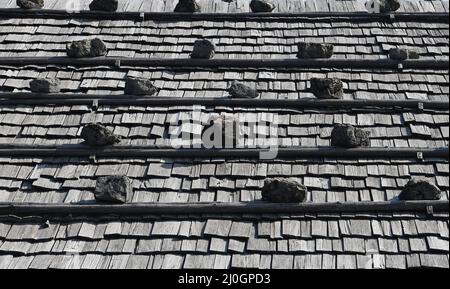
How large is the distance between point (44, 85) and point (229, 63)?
1920 mm

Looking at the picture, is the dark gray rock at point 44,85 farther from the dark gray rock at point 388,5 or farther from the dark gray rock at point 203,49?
the dark gray rock at point 388,5

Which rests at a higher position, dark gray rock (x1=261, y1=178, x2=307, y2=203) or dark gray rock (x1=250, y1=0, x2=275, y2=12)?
dark gray rock (x1=250, y1=0, x2=275, y2=12)

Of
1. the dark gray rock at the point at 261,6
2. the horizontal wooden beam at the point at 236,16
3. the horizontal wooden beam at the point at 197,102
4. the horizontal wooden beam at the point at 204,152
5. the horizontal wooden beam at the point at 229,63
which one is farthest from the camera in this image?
the dark gray rock at the point at 261,6

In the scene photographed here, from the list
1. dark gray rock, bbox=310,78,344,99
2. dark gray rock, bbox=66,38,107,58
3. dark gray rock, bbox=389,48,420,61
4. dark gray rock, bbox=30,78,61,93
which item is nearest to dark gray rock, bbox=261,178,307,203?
dark gray rock, bbox=310,78,344,99

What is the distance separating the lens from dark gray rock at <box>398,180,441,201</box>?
20.3 feet

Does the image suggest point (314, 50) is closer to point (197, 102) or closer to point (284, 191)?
point (197, 102)

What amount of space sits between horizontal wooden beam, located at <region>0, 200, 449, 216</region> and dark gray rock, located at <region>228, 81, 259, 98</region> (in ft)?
4.67

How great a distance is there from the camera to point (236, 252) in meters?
5.95

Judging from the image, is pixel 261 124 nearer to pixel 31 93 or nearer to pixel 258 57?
pixel 258 57

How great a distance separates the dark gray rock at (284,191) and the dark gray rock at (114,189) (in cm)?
120

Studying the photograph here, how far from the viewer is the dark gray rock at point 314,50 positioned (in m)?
7.71

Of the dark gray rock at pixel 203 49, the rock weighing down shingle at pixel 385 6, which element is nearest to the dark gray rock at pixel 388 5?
the rock weighing down shingle at pixel 385 6

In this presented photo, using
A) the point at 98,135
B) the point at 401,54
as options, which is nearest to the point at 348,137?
the point at 401,54

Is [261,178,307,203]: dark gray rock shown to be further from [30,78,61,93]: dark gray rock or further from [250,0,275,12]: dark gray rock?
[250,0,275,12]: dark gray rock
